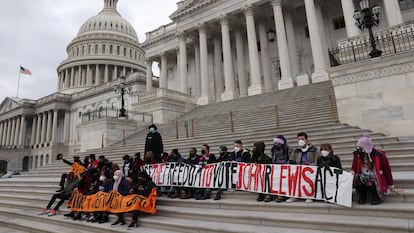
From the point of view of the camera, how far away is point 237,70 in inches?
1203

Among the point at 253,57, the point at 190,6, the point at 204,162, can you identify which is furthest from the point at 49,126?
the point at 204,162

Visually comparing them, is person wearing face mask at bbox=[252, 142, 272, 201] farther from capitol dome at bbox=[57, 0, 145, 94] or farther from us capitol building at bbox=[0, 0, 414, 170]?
capitol dome at bbox=[57, 0, 145, 94]

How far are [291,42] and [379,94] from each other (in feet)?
56.0

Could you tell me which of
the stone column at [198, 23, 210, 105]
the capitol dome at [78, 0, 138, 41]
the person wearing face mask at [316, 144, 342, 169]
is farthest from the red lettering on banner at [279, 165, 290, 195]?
the capitol dome at [78, 0, 138, 41]

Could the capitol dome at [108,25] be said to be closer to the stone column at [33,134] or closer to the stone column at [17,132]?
the stone column at [33,134]

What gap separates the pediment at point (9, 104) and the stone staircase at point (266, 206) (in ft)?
209

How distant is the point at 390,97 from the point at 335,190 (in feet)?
20.7

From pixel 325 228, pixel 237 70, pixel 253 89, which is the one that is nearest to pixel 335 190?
pixel 325 228

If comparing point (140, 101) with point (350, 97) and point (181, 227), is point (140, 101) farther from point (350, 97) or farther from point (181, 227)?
point (181, 227)

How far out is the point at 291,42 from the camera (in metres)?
25.2

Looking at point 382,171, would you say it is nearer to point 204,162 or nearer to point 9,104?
point 204,162

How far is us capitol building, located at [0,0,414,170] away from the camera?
978 centimetres

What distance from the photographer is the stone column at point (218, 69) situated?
29.4 meters

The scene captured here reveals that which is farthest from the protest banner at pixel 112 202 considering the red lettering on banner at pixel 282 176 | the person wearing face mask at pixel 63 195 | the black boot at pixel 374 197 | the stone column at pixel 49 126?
the stone column at pixel 49 126
